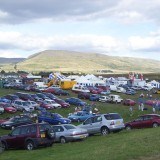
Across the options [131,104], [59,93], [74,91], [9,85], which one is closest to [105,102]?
[131,104]

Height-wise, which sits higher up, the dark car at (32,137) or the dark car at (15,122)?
the dark car at (32,137)

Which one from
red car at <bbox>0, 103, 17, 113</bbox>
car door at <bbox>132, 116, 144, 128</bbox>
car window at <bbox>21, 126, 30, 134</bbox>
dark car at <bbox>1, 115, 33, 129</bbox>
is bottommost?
dark car at <bbox>1, 115, 33, 129</bbox>

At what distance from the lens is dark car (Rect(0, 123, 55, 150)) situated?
21.9m

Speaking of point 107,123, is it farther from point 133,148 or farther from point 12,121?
point 12,121

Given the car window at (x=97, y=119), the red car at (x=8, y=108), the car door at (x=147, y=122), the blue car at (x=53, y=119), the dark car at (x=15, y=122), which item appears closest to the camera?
the car window at (x=97, y=119)

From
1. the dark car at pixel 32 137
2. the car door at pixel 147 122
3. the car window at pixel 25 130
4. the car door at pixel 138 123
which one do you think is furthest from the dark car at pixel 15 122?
the car window at pixel 25 130

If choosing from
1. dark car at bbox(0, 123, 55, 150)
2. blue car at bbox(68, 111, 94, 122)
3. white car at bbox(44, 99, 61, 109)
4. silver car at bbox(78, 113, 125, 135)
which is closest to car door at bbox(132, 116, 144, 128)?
silver car at bbox(78, 113, 125, 135)

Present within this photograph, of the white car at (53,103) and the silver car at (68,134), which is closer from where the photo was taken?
the silver car at (68,134)

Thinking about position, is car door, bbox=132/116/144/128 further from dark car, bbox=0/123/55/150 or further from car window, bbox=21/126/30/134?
car window, bbox=21/126/30/134

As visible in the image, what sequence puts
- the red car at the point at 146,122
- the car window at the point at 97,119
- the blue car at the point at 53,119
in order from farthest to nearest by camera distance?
the blue car at the point at 53,119 → the red car at the point at 146,122 → the car window at the point at 97,119

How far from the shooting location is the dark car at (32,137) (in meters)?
21.9

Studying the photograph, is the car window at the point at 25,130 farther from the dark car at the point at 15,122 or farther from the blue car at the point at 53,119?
the blue car at the point at 53,119

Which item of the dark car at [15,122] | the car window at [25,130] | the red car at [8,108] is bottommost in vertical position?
the dark car at [15,122]

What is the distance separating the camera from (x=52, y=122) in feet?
135
